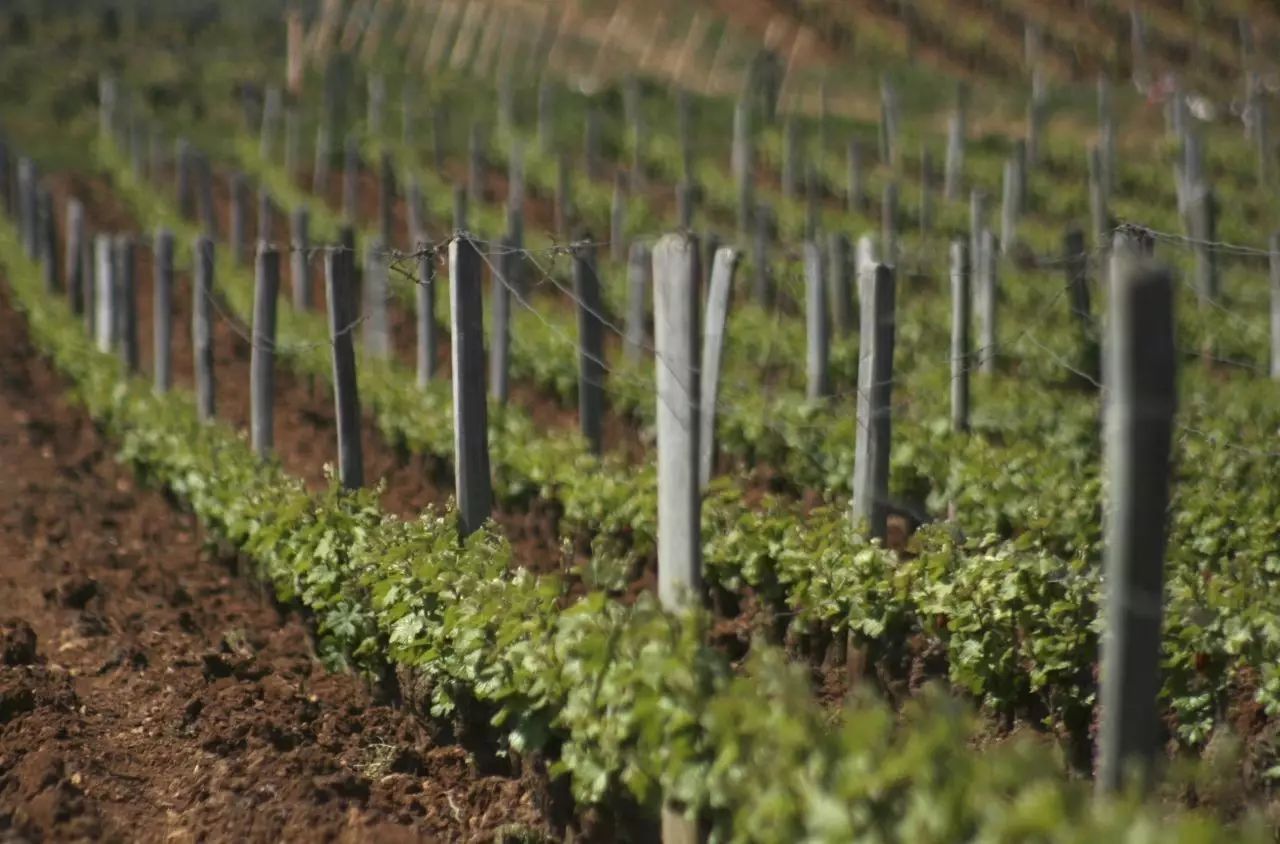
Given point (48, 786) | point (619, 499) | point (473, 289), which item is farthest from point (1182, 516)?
point (48, 786)

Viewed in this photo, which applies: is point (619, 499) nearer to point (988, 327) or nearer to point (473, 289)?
point (473, 289)

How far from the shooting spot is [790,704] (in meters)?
4.82

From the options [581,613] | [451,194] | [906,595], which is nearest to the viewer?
[581,613]

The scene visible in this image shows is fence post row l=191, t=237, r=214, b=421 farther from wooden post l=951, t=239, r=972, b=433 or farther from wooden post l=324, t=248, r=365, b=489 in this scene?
wooden post l=951, t=239, r=972, b=433

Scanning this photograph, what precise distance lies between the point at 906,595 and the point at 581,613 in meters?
2.03

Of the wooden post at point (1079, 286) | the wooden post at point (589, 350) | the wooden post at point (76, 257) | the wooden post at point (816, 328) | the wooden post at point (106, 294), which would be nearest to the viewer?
the wooden post at point (589, 350)

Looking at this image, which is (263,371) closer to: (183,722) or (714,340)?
(183,722)

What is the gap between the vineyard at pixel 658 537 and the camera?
489cm

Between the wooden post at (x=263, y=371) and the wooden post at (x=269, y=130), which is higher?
the wooden post at (x=269, y=130)

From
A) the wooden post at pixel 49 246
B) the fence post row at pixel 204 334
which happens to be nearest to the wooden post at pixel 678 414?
the fence post row at pixel 204 334

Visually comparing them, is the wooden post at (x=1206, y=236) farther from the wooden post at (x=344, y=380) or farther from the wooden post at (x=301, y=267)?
the wooden post at (x=344, y=380)

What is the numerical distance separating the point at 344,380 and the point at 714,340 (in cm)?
231

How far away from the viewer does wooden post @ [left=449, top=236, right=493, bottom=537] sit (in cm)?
802

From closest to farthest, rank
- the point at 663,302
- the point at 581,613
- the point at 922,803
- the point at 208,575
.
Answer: the point at 922,803 → the point at 581,613 → the point at 663,302 → the point at 208,575
